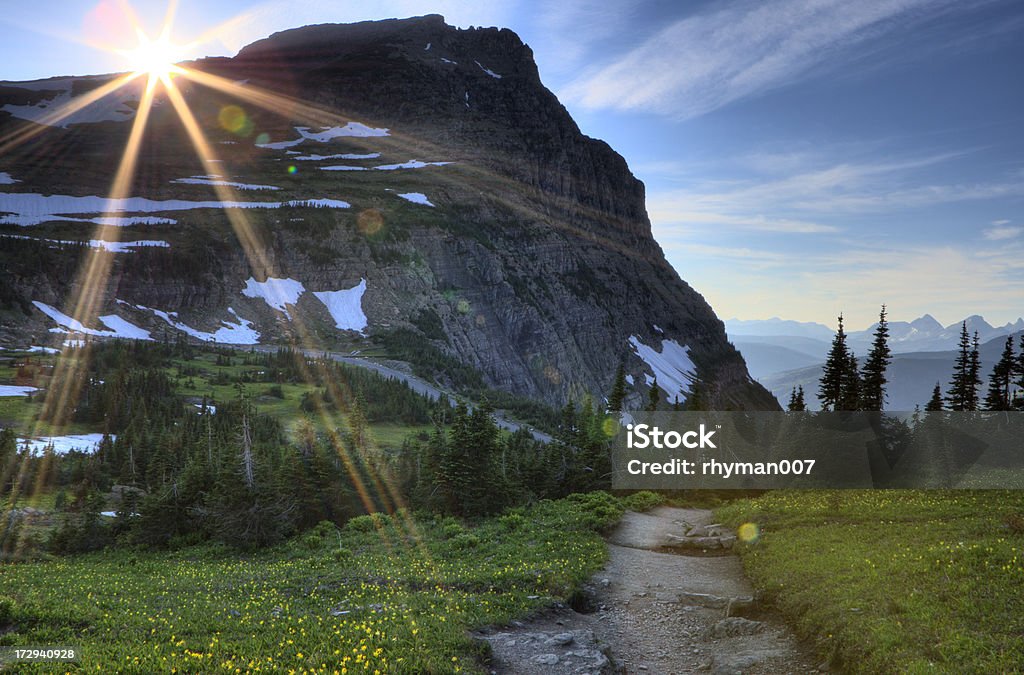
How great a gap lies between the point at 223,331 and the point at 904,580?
395 ft

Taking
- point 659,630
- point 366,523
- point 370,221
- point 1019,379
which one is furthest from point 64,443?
point 370,221

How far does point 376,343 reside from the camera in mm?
119750

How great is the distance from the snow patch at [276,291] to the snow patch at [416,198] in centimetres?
4851

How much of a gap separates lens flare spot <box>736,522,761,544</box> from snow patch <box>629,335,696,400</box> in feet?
444

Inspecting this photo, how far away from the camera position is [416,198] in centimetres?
16975

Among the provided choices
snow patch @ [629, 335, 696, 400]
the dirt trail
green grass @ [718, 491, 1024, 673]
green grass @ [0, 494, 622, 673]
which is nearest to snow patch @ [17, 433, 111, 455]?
green grass @ [0, 494, 622, 673]

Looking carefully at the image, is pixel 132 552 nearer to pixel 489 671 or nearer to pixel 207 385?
pixel 489 671

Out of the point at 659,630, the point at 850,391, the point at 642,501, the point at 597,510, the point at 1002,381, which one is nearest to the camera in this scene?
the point at 659,630

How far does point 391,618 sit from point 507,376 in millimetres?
122140

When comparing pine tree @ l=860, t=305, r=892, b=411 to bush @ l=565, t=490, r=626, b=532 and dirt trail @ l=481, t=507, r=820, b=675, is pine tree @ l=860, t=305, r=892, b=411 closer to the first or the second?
bush @ l=565, t=490, r=626, b=532

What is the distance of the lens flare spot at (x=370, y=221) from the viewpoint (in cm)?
14688

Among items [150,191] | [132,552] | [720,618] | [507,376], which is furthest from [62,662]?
[150,191]

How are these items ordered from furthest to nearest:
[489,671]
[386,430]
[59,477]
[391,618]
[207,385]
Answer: [207,385]
[386,430]
[59,477]
[391,618]
[489,671]

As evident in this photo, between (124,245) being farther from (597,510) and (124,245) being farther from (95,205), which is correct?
(597,510)
